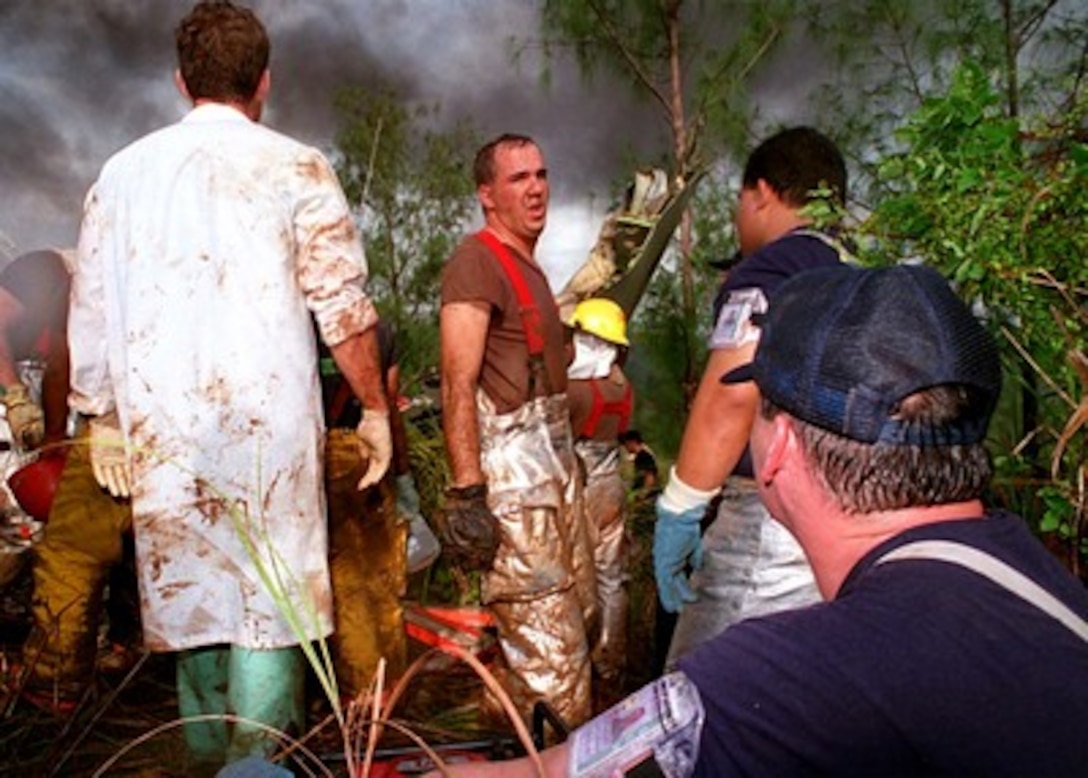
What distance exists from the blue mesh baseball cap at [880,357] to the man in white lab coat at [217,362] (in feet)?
5.02

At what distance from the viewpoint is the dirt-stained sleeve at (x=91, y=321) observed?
262cm

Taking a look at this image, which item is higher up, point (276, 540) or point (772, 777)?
→ point (772, 777)

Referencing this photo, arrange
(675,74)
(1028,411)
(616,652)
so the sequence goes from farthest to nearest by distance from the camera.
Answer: (675,74) < (616,652) < (1028,411)

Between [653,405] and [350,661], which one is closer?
[350,661]

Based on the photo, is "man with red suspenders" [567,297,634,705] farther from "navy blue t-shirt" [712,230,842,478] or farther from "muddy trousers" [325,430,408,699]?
"navy blue t-shirt" [712,230,842,478]

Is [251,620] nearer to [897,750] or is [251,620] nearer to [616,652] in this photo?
[897,750]

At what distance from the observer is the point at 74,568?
303 cm

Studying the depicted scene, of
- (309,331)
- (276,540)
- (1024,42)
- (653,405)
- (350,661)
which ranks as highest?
(1024,42)

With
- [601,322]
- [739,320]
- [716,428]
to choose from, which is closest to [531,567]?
[716,428]

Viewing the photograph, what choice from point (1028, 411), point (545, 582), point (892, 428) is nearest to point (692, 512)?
point (545, 582)

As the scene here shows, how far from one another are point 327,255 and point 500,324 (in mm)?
1102

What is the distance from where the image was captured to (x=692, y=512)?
2.74 m

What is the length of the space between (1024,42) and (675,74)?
4.24 meters

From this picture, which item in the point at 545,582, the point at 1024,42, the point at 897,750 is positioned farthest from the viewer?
the point at 1024,42
